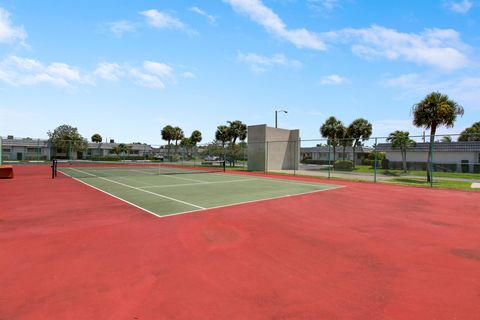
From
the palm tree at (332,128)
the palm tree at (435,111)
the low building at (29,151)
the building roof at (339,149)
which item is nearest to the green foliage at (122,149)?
the low building at (29,151)

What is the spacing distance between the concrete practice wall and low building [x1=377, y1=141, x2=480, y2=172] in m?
19.4

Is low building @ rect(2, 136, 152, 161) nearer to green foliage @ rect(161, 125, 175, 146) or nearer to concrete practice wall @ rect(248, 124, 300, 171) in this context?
green foliage @ rect(161, 125, 175, 146)

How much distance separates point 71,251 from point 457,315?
6214mm

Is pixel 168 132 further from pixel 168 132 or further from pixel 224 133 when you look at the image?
pixel 224 133

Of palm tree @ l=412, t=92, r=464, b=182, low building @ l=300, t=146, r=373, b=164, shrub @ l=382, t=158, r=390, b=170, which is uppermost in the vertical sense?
palm tree @ l=412, t=92, r=464, b=182

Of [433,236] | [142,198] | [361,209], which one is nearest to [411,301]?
[433,236]

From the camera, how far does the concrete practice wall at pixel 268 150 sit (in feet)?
105

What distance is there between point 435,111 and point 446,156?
26486mm

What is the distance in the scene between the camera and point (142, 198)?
11.2 metres

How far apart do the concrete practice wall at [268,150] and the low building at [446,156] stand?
19.4 m

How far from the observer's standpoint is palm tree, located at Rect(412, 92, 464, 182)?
68.4 feet

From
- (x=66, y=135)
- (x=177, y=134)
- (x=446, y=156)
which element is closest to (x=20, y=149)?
(x=66, y=135)

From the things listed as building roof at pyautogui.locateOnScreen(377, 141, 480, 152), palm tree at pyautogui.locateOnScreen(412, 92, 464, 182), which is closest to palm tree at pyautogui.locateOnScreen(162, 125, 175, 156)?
building roof at pyautogui.locateOnScreen(377, 141, 480, 152)

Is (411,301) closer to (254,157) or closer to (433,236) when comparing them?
(433,236)
